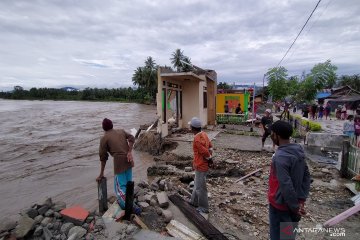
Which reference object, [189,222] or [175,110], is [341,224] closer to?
[189,222]

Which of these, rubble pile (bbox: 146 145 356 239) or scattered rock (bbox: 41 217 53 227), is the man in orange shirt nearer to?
rubble pile (bbox: 146 145 356 239)

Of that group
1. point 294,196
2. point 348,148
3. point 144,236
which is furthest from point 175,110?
point 294,196

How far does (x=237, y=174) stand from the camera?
25.2ft

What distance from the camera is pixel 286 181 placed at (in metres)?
2.64

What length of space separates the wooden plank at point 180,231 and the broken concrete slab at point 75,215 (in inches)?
51.8

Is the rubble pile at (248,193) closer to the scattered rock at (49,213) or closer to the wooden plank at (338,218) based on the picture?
the wooden plank at (338,218)

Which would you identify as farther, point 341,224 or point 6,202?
point 6,202

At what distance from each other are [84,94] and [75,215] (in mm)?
88830

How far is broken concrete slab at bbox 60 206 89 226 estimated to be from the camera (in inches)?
154

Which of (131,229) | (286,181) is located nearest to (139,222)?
(131,229)

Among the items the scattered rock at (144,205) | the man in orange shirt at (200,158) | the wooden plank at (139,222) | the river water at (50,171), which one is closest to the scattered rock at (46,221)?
the wooden plank at (139,222)

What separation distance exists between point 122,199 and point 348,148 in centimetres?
652

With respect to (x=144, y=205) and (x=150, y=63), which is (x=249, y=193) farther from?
(x=150, y=63)

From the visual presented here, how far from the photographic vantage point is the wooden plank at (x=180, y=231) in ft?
13.2
